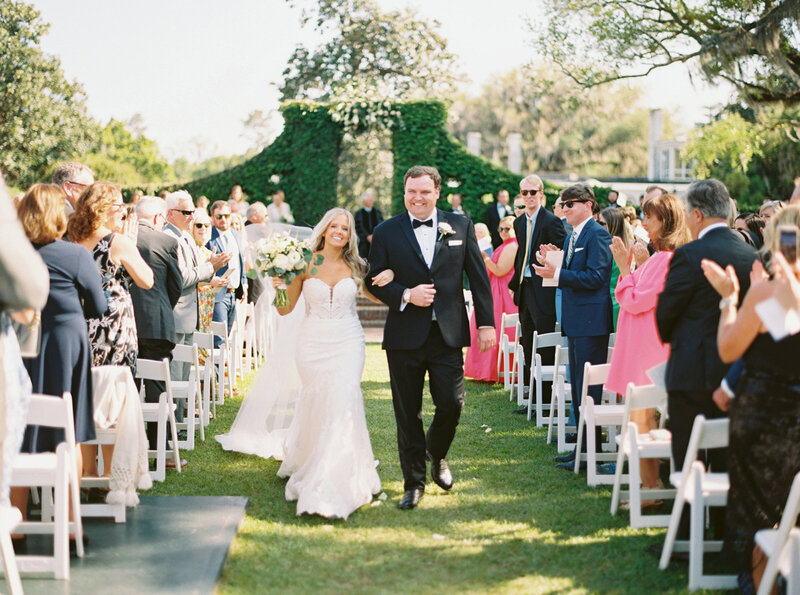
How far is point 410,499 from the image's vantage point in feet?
19.7

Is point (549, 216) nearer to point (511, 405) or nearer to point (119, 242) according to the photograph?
point (511, 405)

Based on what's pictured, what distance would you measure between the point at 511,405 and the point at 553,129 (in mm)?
54820

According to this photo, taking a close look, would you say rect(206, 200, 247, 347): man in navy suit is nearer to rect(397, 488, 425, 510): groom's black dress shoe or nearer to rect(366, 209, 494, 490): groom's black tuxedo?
rect(366, 209, 494, 490): groom's black tuxedo

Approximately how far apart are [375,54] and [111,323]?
28259 millimetres

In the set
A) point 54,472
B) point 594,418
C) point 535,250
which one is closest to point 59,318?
point 54,472

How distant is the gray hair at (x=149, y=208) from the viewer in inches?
292

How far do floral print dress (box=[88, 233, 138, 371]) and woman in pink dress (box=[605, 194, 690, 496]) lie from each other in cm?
339

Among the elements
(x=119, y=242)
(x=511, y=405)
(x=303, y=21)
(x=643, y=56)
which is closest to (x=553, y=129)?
(x=303, y=21)

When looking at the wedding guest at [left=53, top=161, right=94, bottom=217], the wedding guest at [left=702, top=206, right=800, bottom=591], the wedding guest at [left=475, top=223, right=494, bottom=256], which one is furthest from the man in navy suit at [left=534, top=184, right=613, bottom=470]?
the wedding guest at [left=475, top=223, right=494, bottom=256]

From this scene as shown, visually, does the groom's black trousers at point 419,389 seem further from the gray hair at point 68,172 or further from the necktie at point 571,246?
the gray hair at point 68,172

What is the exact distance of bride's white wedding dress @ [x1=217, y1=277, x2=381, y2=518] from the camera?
5781 mm

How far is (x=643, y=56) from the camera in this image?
18.7m

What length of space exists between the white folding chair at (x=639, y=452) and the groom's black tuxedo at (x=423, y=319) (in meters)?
1.08

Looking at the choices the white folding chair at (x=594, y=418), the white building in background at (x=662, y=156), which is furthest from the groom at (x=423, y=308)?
the white building in background at (x=662, y=156)
